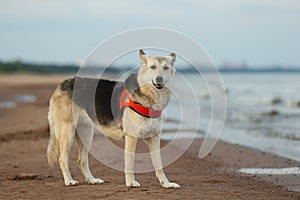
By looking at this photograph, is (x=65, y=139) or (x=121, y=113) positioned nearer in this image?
(x=121, y=113)

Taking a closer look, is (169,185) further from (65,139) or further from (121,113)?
(65,139)

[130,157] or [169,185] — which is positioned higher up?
[130,157]

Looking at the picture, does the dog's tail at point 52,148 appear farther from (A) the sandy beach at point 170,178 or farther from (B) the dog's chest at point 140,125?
(B) the dog's chest at point 140,125

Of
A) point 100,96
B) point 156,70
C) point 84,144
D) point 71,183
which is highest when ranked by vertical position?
point 156,70

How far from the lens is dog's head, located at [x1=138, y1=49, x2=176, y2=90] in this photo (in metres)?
6.93

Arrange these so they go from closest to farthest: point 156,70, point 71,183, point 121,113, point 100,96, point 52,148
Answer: point 156,70
point 121,113
point 71,183
point 100,96
point 52,148

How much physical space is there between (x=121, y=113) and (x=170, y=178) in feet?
5.37

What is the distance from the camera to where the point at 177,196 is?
668 cm

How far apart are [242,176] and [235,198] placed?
7.11 feet

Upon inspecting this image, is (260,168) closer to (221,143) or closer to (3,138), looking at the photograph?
(221,143)

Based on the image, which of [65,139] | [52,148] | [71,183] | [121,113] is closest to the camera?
[121,113]

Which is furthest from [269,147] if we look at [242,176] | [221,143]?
[242,176]

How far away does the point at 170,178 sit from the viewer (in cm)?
836

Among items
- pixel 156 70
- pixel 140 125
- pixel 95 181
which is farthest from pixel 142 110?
pixel 95 181
